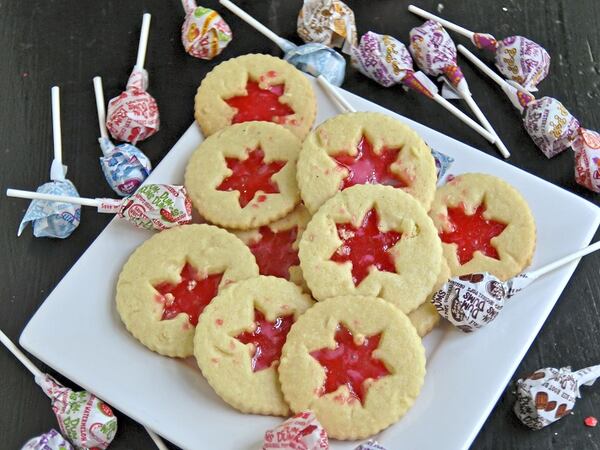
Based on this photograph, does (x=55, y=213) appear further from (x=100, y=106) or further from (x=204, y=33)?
(x=204, y=33)

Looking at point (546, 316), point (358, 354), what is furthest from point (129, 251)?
point (546, 316)

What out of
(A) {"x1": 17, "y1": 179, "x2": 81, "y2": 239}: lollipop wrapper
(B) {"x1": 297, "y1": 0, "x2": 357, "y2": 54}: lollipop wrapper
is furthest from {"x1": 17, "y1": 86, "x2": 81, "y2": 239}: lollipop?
(B) {"x1": 297, "y1": 0, "x2": 357, "y2": 54}: lollipop wrapper

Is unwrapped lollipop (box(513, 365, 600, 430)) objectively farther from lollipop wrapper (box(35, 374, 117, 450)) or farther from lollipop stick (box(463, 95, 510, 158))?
lollipop wrapper (box(35, 374, 117, 450))

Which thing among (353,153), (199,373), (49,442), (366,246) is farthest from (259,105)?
(49,442)

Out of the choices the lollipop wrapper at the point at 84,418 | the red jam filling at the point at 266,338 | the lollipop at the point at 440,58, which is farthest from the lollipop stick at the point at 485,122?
the lollipop wrapper at the point at 84,418

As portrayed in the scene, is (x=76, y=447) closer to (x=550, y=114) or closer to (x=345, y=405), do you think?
(x=345, y=405)
